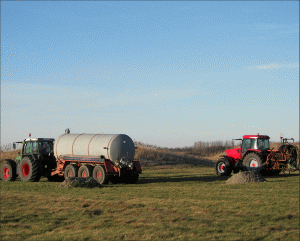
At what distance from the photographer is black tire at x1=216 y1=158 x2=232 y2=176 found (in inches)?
1006

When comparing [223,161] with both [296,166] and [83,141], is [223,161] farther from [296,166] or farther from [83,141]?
[83,141]

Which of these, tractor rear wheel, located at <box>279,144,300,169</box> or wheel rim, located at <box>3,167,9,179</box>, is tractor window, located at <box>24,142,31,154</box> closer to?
wheel rim, located at <box>3,167,9,179</box>

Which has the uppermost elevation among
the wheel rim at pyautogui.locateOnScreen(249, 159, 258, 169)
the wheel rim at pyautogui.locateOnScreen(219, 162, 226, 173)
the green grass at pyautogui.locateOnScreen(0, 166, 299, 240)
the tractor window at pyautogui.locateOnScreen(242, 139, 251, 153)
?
the tractor window at pyautogui.locateOnScreen(242, 139, 251, 153)

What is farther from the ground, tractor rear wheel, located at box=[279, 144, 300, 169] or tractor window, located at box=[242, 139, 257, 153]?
tractor window, located at box=[242, 139, 257, 153]

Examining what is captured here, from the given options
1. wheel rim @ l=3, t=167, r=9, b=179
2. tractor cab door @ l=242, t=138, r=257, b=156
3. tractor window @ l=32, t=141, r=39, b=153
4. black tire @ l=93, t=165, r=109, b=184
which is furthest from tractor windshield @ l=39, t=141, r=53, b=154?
tractor cab door @ l=242, t=138, r=257, b=156

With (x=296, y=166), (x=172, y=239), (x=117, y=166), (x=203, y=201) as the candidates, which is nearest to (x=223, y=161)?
(x=296, y=166)

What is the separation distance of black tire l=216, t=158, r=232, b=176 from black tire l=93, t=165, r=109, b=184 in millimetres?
9100

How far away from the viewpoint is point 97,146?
2089 centimetres

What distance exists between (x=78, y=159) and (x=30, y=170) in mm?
3075

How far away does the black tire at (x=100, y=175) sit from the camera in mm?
20072

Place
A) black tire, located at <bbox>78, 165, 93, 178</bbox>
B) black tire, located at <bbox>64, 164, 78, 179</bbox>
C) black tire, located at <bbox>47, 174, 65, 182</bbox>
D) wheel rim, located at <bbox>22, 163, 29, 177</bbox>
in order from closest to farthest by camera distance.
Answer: black tire, located at <bbox>78, 165, 93, 178</bbox>
black tire, located at <bbox>64, 164, 78, 179</bbox>
wheel rim, located at <bbox>22, 163, 29, 177</bbox>
black tire, located at <bbox>47, 174, 65, 182</bbox>

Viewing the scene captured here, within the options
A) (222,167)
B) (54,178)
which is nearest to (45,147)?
(54,178)

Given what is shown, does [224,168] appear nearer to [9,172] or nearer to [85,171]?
[85,171]

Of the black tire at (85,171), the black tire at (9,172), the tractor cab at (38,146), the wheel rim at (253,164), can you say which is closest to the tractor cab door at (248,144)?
the wheel rim at (253,164)
